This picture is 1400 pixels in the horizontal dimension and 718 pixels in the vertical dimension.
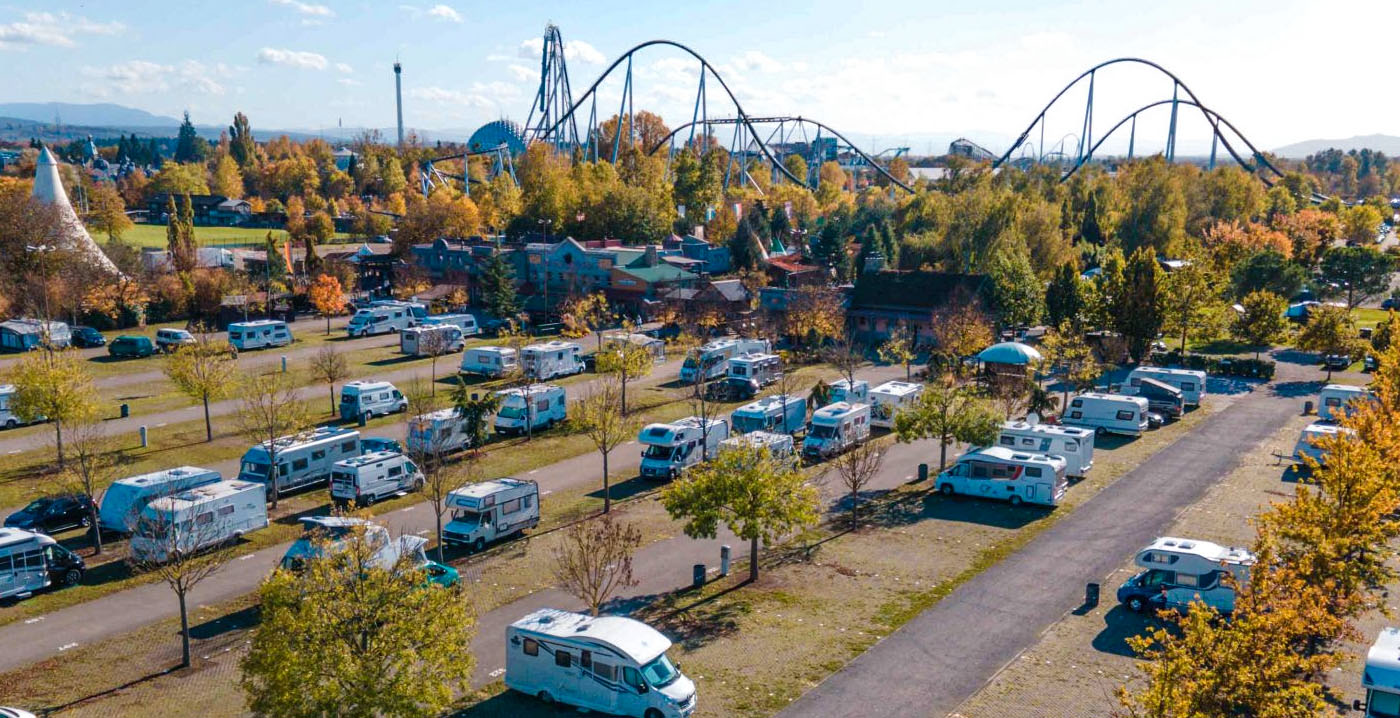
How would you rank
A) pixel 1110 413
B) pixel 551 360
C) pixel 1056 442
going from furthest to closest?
1. pixel 551 360
2. pixel 1110 413
3. pixel 1056 442

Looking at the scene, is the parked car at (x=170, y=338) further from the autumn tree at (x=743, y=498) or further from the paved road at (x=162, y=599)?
the autumn tree at (x=743, y=498)

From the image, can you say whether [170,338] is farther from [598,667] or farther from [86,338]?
[598,667]

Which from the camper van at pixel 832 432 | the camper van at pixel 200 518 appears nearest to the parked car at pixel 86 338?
the camper van at pixel 200 518

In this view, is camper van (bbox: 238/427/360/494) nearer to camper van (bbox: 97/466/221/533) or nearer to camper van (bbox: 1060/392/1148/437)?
camper van (bbox: 97/466/221/533)

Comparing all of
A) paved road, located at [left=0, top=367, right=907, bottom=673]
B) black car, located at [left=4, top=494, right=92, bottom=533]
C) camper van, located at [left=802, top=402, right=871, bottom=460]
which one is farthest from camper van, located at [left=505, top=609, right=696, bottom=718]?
camper van, located at [left=802, top=402, right=871, bottom=460]

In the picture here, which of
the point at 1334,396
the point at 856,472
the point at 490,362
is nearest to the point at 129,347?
the point at 490,362

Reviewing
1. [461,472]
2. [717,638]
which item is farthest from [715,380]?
[717,638]
